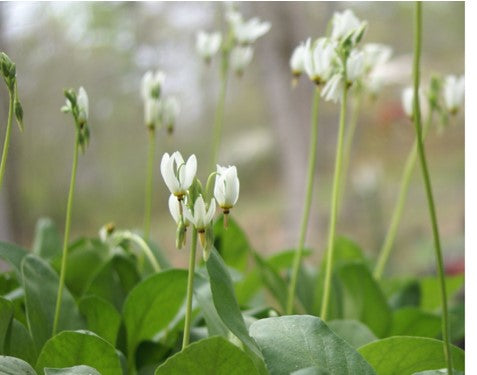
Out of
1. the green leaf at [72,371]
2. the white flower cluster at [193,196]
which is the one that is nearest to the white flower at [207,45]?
the white flower cluster at [193,196]

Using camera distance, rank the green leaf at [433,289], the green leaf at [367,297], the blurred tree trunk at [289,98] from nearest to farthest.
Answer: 1. the green leaf at [367,297]
2. the green leaf at [433,289]
3. the blurred tree trunk at [289,98]

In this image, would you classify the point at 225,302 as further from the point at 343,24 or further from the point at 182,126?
the point at 182,126

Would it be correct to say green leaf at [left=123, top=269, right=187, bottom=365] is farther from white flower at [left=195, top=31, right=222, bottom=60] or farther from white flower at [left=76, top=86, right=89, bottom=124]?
white flower at [left=195, top=31, right=222, bottom=60]

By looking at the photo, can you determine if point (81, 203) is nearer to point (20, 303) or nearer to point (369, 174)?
point (369, 174)

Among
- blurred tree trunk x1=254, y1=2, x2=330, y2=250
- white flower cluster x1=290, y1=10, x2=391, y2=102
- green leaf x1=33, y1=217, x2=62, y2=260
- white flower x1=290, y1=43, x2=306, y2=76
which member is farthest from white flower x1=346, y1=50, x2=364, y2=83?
blurred tree trunk x1=254, y1=2, x2=330, y2=250

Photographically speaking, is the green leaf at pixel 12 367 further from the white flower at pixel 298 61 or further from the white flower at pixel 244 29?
the white flower at pixel 244 29

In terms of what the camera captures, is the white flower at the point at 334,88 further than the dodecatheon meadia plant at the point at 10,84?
Yes
